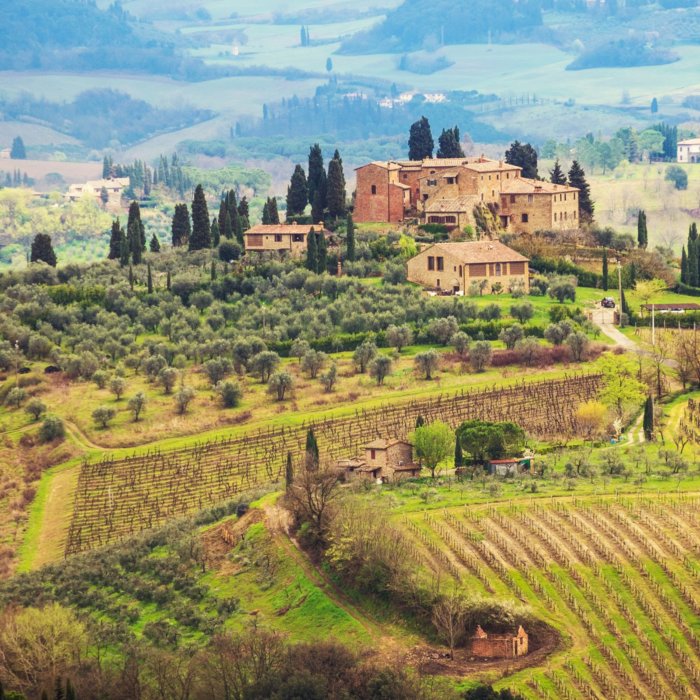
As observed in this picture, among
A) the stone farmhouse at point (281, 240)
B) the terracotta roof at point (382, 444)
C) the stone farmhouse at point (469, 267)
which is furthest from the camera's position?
the stone farmhouse at point (281, 240)

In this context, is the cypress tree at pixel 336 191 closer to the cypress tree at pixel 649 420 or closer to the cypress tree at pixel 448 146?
the cypress tree at pixel 448 146

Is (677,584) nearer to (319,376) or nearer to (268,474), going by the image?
(268,474)

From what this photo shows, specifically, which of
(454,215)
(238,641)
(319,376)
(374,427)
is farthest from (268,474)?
(454,215)

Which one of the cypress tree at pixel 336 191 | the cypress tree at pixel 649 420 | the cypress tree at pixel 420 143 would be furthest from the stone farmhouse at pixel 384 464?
the cypress tree at pixel 420 143

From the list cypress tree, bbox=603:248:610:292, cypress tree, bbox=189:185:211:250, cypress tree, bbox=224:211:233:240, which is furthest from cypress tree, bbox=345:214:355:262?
cypress tree, bbox=603:248:610:292

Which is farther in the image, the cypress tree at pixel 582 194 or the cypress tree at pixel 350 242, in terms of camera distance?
the cypress tree at pixel 582 194

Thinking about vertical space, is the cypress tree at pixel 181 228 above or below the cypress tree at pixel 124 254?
above
